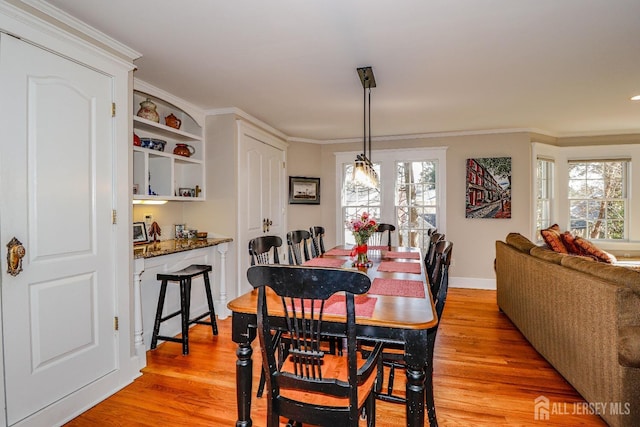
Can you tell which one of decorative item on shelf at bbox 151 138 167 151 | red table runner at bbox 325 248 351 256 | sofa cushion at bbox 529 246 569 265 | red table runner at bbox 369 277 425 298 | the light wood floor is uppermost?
decorative item on shelf at bbox 151 138 167 151

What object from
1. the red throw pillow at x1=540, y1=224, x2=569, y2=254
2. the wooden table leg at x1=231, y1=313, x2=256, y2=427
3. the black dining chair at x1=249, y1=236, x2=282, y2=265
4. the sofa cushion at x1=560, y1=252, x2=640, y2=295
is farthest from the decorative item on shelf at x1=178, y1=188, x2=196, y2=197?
the red throw pillow at x1=540, y1=224, x2=569, y2=254

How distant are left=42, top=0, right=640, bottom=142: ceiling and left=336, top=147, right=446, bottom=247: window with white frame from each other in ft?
4.29

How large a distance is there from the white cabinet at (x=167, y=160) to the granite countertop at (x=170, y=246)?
45 cm

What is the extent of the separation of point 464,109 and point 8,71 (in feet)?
13.3

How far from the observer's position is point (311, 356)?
138 cm

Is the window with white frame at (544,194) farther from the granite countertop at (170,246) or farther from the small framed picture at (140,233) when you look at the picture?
the small framed picture at (140,233)

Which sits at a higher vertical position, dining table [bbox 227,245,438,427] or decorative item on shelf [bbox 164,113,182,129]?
decorative item on shelf [bbox 164,113,182,129]

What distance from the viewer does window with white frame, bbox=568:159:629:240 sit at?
5.37 meters

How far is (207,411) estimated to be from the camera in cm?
215

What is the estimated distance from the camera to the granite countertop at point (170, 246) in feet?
9.36

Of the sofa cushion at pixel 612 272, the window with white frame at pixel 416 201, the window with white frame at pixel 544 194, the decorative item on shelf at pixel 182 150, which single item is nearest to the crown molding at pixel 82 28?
the decorative item on shelf at pixel 182 150

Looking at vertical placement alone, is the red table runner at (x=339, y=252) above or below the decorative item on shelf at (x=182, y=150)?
below

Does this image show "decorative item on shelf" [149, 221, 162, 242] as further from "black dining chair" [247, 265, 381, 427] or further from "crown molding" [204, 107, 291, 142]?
"black dining chair" [247, 265, 381, 427]

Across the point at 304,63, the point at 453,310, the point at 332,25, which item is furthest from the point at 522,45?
the point at 453,310
